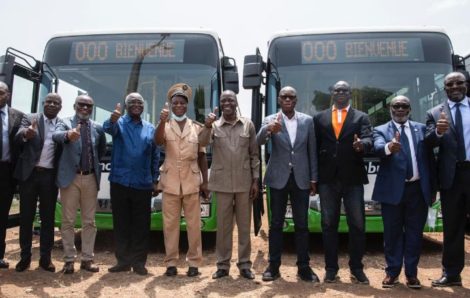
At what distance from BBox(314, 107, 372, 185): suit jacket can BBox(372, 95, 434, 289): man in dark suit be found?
7.1 inches

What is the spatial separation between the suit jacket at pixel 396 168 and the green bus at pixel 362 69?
114cm

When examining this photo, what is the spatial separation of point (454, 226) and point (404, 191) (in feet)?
2.02

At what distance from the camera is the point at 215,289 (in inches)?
177

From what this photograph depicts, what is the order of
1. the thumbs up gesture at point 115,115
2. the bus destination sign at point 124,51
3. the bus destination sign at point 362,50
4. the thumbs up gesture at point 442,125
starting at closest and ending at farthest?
the thumbs up gesture at point 442,125 → the thumbs up gesture at point 115,115 → the bus destination sign at point 362,50 → the bus destination sign at point 124,51

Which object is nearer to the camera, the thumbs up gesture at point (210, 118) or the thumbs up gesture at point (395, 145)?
the thumbs up gesture at point (395, 145)

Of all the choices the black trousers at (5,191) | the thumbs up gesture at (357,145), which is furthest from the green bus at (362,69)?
the black trousers at (5,191)

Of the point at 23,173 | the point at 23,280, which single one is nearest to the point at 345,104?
the point at 23,173

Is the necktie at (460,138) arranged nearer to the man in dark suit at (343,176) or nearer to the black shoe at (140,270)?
the man in dark suit at (343,176)

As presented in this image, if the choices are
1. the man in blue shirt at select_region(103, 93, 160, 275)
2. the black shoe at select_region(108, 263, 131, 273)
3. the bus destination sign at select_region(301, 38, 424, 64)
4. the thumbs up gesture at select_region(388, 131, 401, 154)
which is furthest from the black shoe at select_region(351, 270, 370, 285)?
the bus destination sign at select_region(301, 38, 424, 64)

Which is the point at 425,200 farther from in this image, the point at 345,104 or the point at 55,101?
the point at 55,101

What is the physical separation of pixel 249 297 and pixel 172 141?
5.85 ft

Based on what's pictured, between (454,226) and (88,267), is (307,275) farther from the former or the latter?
(88,267)

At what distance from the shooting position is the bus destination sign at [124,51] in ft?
20.2

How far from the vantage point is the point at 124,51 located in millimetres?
6211
